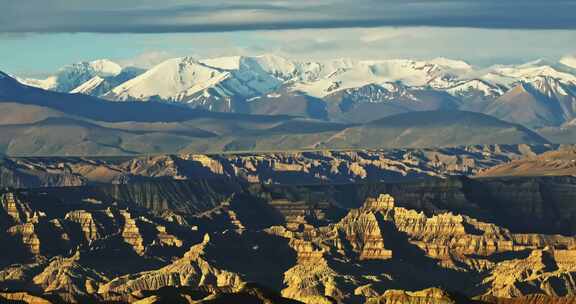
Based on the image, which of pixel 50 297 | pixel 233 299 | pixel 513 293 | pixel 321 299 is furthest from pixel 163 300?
pixel 513 293

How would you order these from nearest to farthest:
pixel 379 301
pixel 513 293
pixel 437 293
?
1. pixel 437 293
2. pixel 379 301
3. pixel 513 293

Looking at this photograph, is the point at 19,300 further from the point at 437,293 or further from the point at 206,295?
the point at 437,293

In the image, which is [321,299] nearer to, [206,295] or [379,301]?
[379,301]

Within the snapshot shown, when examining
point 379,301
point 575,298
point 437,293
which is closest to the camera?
point 437,293

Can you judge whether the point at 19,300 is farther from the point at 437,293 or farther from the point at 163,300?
the point at 437,293

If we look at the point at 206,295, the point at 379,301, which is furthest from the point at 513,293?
the point at 206,295

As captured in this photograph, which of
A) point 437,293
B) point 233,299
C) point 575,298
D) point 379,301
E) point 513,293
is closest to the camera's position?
point 233,299

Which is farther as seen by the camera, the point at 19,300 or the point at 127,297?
the point at 127,297

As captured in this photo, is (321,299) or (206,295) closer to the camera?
(206,295)

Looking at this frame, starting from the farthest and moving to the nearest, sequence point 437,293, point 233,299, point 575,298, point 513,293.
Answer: point 513,293, point 575,298, point 437,293, point 233,299
